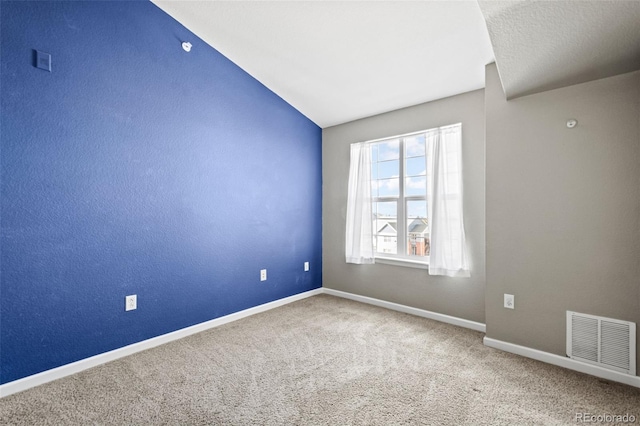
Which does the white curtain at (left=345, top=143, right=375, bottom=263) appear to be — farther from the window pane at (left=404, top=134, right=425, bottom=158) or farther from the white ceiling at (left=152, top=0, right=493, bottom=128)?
the white ceiling at (left=152, top=0, right=493, bottom=128)

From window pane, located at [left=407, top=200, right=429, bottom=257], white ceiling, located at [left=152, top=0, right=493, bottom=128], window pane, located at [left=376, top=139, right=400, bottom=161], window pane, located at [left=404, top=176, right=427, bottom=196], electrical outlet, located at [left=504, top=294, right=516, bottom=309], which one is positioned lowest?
electrical outlet, located at [left=504, top=294, right=516, bottom=309]

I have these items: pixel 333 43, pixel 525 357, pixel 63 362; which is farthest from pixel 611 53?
pixel 63 362

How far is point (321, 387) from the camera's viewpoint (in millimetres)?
1945

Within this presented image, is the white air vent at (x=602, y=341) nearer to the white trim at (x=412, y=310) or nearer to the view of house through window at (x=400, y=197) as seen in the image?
the white trim at (x=412, y=310)

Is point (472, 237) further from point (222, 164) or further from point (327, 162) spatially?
point (222, 164)

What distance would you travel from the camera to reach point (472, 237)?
2.99 meters

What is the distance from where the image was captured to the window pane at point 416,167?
Answer: 135 inches

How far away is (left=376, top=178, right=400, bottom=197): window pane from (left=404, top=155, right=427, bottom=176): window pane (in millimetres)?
199

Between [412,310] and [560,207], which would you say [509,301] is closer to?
[560,207]

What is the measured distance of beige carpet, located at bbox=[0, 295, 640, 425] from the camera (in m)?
1.67

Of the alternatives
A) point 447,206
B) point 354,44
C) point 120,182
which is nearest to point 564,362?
point 447,206

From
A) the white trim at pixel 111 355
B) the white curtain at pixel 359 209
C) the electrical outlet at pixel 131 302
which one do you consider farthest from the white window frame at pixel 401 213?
the electrical outlet at pixel 131 302

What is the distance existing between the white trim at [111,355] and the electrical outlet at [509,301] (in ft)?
8.23

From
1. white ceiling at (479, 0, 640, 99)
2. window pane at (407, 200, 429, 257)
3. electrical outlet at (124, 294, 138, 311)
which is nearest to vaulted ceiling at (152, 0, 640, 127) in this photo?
white ceiling at (479, 0, 640, 99)
